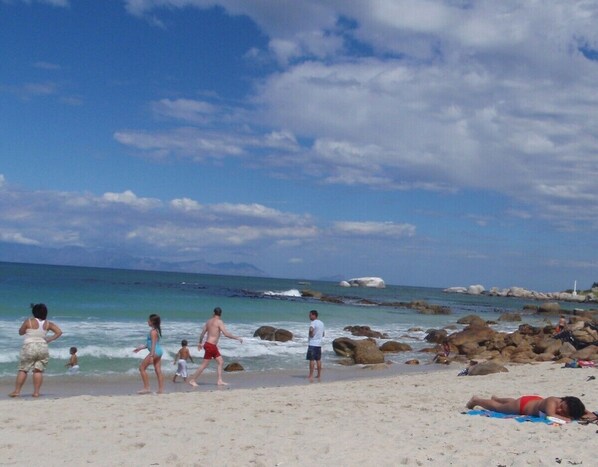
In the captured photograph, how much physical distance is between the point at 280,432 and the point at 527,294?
115 meters

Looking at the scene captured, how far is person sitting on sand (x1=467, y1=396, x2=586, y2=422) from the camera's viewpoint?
25.3 feet

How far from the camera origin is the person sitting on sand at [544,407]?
771 centimetres

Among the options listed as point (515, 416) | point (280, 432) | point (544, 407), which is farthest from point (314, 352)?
point (544, 407)

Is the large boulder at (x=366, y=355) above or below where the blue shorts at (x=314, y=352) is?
below

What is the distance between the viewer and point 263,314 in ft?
122

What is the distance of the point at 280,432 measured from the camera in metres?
7.36

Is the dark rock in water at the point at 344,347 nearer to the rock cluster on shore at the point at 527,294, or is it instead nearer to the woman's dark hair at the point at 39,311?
the woman's dark hair at the point at 39,311

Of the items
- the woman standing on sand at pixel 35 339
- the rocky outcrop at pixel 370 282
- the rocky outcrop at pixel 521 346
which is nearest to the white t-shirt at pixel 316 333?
the woman standing on sand at pixel 35 339

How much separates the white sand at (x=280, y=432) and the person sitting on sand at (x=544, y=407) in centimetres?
34

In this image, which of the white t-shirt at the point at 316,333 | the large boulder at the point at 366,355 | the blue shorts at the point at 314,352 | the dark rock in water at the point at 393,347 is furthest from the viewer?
the dark rock in water at the point at 393,347

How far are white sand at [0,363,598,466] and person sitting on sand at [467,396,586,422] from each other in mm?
336

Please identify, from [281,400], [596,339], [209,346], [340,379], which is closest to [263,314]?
[596,339]

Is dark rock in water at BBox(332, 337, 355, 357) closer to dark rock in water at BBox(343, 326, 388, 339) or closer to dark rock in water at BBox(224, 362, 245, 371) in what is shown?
dark rock in water at BBox(224, 362, 245, 371)

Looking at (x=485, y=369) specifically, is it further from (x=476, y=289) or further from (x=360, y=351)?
(x=476, y=289)
